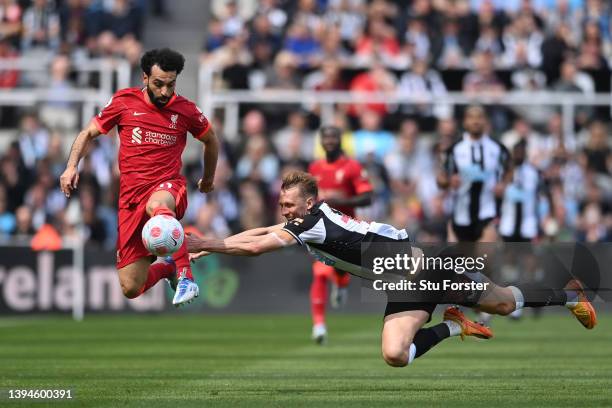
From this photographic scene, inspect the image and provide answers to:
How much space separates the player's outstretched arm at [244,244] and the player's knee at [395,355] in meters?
1.19

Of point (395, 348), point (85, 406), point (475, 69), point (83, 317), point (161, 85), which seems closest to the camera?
point (85, 406)

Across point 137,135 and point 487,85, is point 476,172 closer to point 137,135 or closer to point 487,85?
point 137,135

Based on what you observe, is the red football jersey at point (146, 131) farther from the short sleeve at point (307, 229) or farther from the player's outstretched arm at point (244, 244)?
the short sleeve at point (307, 229)

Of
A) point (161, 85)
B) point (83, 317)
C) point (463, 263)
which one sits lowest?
point (83, 317)

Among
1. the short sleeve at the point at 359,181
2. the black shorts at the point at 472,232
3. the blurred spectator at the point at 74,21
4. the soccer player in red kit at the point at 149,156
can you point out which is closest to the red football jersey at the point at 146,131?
the soccer player in red kit at the point at 149,156

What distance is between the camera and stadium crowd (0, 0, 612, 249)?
75.7 ft

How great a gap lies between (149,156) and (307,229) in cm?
245

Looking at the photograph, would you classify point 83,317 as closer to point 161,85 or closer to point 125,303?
point 125,303

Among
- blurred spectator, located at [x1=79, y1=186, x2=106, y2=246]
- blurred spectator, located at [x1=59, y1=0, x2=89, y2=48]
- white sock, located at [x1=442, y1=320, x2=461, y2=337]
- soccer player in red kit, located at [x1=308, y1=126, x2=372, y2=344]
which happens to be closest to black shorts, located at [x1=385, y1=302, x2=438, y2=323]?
white sock, located at [x1=442, y1=320, x2=461, y2=337]

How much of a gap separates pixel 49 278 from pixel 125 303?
127 centimetres

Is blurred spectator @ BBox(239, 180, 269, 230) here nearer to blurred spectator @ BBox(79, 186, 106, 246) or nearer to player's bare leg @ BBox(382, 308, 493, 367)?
blurred spectator @ BBox(79, 186, 106, 246)

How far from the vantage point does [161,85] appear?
11805mm

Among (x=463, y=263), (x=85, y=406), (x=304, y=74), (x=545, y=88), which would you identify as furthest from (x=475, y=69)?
(x=85, y=406)

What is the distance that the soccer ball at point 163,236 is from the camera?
10.9 m
